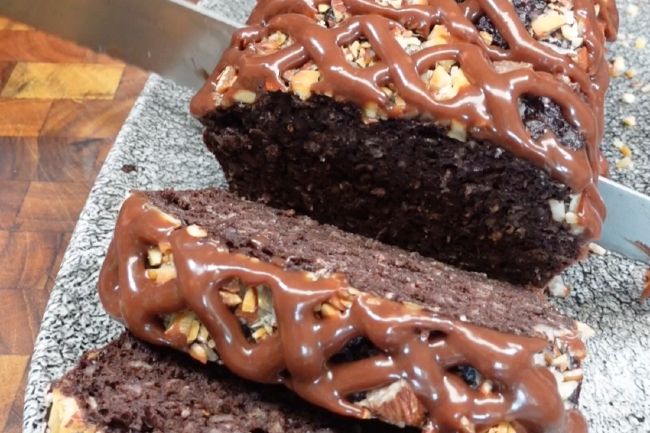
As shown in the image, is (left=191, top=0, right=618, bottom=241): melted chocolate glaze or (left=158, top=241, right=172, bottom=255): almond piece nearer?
(left=158, top=241, right=172, bottom=255): almond piece

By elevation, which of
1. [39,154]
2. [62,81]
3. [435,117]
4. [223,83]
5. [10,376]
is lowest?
[10,376]

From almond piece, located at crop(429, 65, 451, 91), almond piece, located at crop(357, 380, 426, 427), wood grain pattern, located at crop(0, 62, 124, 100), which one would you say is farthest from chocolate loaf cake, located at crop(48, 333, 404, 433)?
wood grain pattern, located at crop(0, 62, 124, 100)

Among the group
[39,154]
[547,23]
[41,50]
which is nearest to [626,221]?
[547,23]

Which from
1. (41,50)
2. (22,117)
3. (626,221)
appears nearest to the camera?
(626,221)

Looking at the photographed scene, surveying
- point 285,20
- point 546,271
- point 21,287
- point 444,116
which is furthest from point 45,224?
point 546,271

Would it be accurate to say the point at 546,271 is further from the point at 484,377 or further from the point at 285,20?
the point at 285,20

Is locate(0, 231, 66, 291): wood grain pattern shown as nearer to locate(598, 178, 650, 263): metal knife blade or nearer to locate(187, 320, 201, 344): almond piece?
locate(187, 320, 201, 344): almond piece

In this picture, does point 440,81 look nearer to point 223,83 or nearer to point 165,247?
point 223,83
